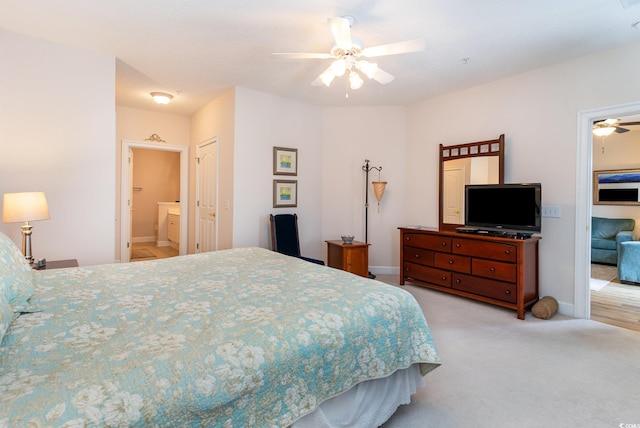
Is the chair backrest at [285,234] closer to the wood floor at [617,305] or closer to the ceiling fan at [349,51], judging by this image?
the ceiling fan at [349,51]

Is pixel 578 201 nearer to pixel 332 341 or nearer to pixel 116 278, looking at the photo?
pixel 332 341

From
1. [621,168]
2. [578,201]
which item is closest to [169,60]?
[578,201]

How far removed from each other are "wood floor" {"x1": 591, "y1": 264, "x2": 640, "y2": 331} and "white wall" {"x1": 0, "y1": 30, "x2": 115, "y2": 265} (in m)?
5.03

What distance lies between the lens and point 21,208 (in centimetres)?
236

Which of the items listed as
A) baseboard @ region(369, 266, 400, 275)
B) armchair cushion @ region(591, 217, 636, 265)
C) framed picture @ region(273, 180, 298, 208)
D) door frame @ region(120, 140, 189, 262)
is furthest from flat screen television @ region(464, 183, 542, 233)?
door frame @ region(120, 140, 189, 262)

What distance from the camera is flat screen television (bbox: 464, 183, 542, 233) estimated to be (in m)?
3.35

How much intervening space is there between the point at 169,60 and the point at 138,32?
58 cm

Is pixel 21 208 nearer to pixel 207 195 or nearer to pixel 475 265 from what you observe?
pixel 207 195

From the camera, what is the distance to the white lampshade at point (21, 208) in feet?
7.68

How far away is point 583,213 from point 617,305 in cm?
131

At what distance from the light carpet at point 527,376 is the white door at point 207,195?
322 centimetres

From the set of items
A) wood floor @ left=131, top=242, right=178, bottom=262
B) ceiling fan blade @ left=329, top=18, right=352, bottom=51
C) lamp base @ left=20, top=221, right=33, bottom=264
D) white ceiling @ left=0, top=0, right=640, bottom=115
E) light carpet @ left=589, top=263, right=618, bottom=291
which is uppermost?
white ceiling @ left=0, top=0, right=640, bottom=115

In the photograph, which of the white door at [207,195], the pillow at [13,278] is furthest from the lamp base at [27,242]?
the white door at [207,195]

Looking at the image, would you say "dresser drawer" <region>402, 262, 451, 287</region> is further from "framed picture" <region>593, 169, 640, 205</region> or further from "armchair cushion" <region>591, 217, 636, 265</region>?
"framed picture" <region>593, 169, 640, 205</region>
